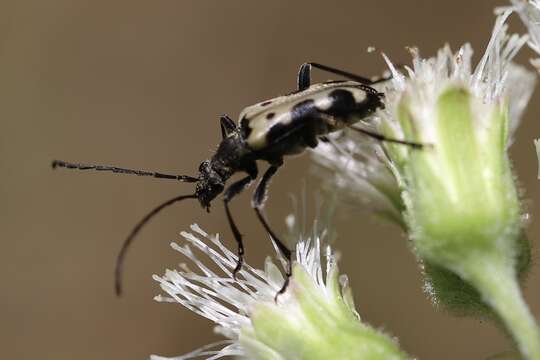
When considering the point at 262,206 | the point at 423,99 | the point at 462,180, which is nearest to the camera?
the point at 462,180

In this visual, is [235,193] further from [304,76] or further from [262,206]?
[304,76]

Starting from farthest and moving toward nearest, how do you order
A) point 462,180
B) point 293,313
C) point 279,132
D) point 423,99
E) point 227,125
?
point 227,125 → point 279,132 → point 293,313 → point 423,99 → point 462,180

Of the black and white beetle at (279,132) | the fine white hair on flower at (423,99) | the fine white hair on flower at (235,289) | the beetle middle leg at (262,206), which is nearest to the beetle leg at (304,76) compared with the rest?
the black and white beetle at (279,132)

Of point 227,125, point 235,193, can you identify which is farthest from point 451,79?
point 227,125

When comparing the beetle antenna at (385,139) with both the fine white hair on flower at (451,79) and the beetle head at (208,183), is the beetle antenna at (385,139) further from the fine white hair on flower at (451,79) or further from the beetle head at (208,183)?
the beetle head at (208,183)

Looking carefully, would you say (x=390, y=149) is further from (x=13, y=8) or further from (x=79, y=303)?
(x=13, y=8)

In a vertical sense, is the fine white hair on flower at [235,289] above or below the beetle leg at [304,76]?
below
